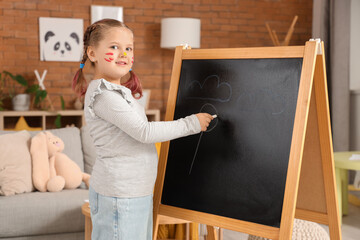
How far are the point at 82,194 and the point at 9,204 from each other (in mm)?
442

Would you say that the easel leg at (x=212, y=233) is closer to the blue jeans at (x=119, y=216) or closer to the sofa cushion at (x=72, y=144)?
the blue jeans at (x=119, y=216)

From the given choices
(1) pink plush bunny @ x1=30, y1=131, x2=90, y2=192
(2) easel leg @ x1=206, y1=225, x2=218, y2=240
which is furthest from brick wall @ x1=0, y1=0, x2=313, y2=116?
(2) easel leg @ x1=206, y1=225, x2=218, y2=240

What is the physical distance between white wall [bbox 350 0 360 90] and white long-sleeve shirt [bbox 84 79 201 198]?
151 inches

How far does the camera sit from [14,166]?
2.95m

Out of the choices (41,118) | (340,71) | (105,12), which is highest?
(105,12)

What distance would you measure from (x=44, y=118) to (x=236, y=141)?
3.59 metres

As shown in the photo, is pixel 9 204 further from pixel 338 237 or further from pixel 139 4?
pixel 139 4

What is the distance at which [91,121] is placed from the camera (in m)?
1.64

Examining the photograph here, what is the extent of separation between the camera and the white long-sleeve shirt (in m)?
1.55

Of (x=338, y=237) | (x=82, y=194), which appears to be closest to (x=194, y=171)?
(x=338, y=237)

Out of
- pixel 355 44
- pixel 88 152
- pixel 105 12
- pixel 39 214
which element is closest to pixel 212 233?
pixel 39 214

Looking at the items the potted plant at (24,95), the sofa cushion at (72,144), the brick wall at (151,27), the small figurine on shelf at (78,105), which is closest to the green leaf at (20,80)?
the potted plant at (24,95)

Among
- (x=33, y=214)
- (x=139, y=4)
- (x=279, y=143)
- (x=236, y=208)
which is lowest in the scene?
(x=33, y=214)

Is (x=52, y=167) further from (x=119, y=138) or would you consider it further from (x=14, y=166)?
(x=119, y=138)
